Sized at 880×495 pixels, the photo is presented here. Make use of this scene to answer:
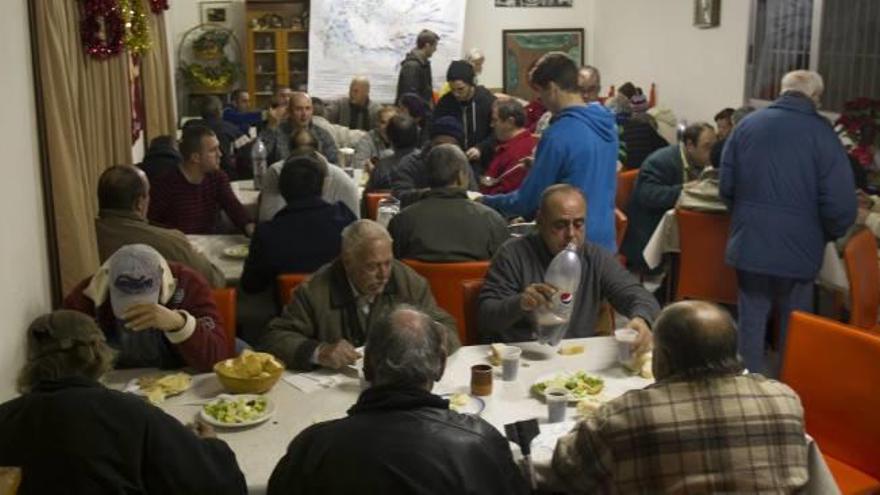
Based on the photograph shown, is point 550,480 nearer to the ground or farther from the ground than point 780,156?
nearer to the ground

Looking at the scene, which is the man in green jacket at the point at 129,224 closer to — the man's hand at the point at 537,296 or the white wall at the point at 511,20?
the man's hand at the point at 537,296

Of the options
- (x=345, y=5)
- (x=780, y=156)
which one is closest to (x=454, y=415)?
(x=780, y=156)

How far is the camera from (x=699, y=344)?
2.19 metres

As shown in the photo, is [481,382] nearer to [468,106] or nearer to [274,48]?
[468,106]

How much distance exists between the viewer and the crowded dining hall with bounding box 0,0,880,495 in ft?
7.04

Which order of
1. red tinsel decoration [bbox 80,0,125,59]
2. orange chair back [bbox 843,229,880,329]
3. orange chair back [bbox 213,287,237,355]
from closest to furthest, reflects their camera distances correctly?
1. orange chair back [bbox 213,287,237,355]
2. orange chair back [bbox 843,229,880,329]
3. red tinsel decoration [bbox 80,0,125,59]

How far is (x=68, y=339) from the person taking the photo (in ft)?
7.51

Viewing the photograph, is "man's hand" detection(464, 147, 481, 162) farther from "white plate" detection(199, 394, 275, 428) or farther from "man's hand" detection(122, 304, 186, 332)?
"white plate" detection(199, 394, 275, 428)

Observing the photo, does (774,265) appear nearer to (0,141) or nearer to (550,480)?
(550,480)

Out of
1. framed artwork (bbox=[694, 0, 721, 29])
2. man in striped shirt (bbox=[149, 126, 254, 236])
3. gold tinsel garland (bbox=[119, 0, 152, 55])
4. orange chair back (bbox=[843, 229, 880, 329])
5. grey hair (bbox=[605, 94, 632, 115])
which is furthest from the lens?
framed artwork (bbox=[694, 0, 721, 29])

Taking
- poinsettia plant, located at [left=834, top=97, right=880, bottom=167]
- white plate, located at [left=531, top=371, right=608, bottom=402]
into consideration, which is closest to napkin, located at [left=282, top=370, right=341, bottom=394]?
white plate, located at [left=531, top=371, right=608, bottom=402]

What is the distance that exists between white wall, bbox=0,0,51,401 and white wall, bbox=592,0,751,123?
19.7ft

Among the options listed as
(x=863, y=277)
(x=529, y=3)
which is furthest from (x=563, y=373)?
(x=529, y=3)

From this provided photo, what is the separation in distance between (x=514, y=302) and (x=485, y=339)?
28 cm
